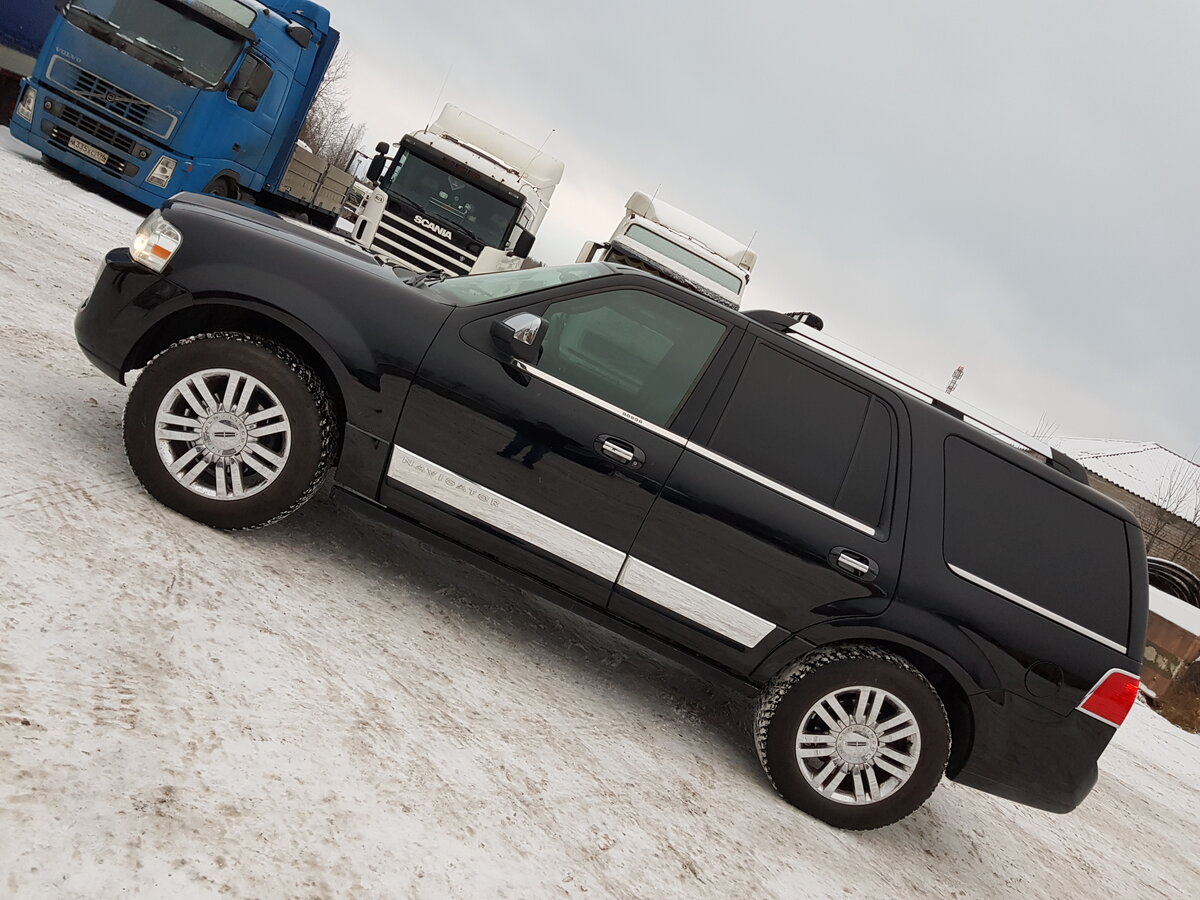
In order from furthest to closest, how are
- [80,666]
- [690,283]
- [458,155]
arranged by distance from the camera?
[458,155] → [690,283] → [80,666]

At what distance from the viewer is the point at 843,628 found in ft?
12.7

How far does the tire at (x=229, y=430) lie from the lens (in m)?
3.82

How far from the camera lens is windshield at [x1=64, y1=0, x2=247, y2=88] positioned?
11.6 meters

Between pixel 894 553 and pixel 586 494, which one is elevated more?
pixel 894 553

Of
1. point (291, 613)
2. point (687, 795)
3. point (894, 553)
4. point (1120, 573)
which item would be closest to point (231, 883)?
point (291, 613)

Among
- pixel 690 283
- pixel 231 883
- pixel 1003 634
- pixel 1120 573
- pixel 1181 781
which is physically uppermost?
pixel 690 283

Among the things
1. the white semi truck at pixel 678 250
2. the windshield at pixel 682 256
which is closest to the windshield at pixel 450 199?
the white semi truck at pixel 678 250

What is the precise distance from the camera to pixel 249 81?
483 inches

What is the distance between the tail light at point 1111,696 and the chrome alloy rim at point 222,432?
3.61m

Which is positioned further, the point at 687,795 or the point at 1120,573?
the point at 1120,573

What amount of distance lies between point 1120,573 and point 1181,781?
5532 mm

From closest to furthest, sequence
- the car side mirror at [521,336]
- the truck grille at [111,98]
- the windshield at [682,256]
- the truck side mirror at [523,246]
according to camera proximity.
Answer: the car side mirror at [521,336]
the truck grille at [111,98]
the windshield at [682,256]
the truck side mirror at [523,246]

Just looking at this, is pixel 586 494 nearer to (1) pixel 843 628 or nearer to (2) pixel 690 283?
(1) pixel 843 628

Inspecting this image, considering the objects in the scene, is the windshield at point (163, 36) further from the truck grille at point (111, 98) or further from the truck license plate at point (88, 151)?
the truck license plate at point (88, 151)
